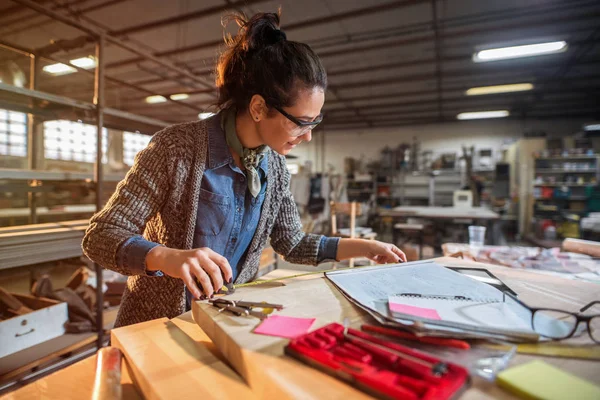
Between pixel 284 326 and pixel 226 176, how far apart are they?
0.62 meters

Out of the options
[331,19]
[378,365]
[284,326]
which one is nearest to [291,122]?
[284,326]

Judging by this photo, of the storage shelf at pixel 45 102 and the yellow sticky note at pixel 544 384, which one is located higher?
the storage shelf at pixel 45 102

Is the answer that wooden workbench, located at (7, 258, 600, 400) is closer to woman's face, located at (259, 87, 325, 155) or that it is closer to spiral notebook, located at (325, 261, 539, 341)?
spiral notebook, located at (325, 261, 539, 341)

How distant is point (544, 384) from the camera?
1.36 feet

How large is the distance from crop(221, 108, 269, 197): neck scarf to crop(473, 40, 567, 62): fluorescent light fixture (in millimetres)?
5979

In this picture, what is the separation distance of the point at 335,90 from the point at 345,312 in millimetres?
8203

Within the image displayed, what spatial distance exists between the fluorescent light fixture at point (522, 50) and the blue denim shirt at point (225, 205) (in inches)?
236

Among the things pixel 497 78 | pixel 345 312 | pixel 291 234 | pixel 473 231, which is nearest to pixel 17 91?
pixel 291 234

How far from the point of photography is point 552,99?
8.62 m

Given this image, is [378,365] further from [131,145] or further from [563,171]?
[131,145]

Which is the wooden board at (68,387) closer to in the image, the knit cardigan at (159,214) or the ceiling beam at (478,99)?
the knit cardigan at (159,214)

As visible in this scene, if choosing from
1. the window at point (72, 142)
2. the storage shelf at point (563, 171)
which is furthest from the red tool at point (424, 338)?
the storage shelf at point (563, 171)

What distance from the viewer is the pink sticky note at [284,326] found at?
1.89ft

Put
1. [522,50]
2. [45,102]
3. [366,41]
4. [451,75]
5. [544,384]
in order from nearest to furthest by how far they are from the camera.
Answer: [544,384], [45,102], [522,50], [366,41], [451,75]
